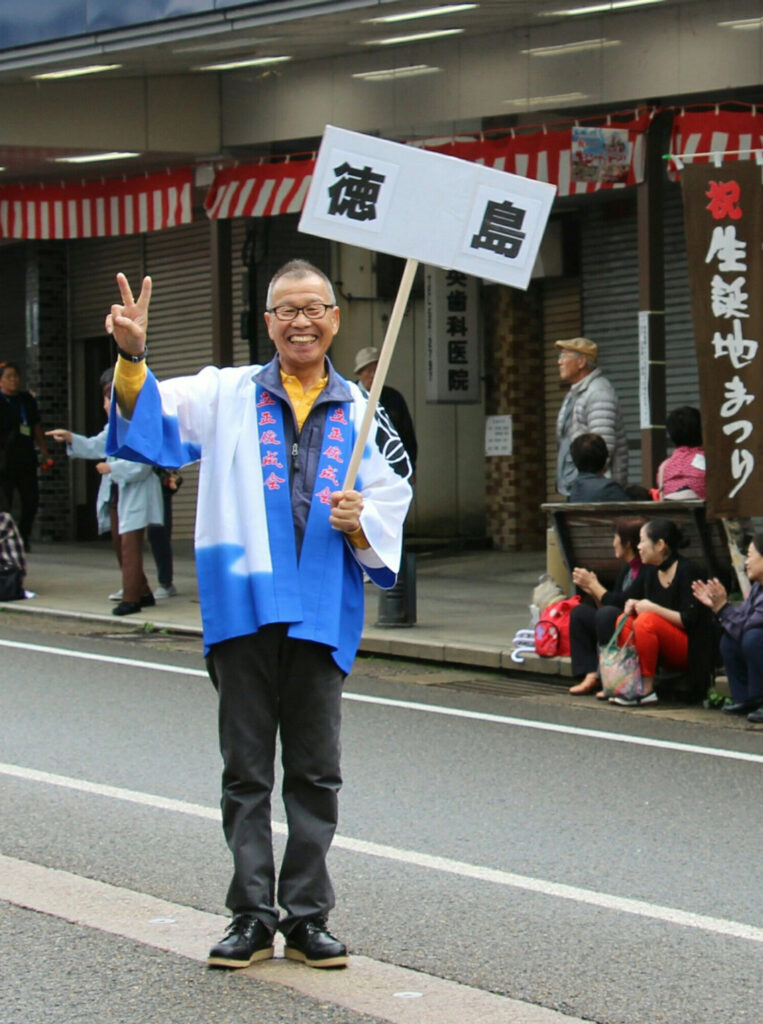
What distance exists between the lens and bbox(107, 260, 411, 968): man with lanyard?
4918mm

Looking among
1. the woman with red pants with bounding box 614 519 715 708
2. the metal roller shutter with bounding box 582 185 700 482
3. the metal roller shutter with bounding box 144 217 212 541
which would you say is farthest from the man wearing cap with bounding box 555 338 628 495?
the metal roller shutter with bounding box 144 217 212 541

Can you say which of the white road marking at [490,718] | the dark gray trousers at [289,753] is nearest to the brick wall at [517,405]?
the white road marking at [490,718]

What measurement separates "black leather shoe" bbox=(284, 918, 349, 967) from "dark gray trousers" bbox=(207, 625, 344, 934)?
1.2 inches

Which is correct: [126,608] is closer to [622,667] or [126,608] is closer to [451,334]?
[451,334]

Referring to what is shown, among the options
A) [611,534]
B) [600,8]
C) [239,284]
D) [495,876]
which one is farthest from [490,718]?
[239,284]

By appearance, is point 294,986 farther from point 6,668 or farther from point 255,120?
point 255,120

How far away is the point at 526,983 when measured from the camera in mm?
4887

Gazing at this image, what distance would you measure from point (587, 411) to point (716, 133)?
256 centimetres

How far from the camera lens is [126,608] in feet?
46.7

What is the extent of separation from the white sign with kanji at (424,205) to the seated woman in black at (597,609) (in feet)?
17.5

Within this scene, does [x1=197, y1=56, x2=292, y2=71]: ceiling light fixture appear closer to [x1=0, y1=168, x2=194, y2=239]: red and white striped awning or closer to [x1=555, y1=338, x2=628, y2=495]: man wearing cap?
[x1=0, y1=168, x2=194, y2=239]: red and white striped awning

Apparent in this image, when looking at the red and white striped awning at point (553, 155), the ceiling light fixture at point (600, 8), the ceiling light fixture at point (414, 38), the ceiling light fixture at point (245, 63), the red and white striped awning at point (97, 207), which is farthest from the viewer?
the red and white striped awning at point (97, 207)

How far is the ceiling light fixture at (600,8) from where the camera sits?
13727 millimetres

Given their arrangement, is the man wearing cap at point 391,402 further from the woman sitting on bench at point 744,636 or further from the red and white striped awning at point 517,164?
the woman sitting on bench at point 744,636
